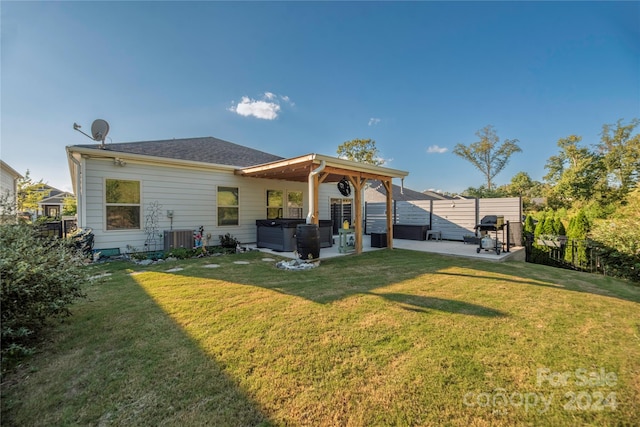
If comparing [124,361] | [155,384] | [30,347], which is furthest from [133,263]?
[155,384]

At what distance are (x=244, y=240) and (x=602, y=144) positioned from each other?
30.7 metres

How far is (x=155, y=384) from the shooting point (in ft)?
6.27

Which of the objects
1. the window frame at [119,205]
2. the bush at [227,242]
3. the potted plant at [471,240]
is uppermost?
the window frame at [119,205]

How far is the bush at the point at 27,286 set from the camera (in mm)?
2232

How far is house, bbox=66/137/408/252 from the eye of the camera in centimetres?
645

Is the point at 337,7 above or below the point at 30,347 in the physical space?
above

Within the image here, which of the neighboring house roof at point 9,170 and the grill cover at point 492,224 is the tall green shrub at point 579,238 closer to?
the grill cover at point 492,224

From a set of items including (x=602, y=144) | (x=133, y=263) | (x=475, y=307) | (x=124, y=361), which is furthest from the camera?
(x=602, y=144)

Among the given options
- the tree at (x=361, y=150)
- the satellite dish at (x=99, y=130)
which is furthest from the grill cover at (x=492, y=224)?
the tree at (x=361, y=150)

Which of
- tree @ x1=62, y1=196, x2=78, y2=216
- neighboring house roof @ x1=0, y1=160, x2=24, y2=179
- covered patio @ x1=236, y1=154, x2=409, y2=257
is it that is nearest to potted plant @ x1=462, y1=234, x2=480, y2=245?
covered patio @ x1=236, y1=154, x2=409, y2=257

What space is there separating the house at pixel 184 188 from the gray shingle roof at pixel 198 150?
3 cm

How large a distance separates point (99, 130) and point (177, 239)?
3437 millimetres

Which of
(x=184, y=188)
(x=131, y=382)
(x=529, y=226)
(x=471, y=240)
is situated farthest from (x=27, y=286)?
(x=529, y=226)

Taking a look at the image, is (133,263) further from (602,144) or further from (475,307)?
(602,144)
